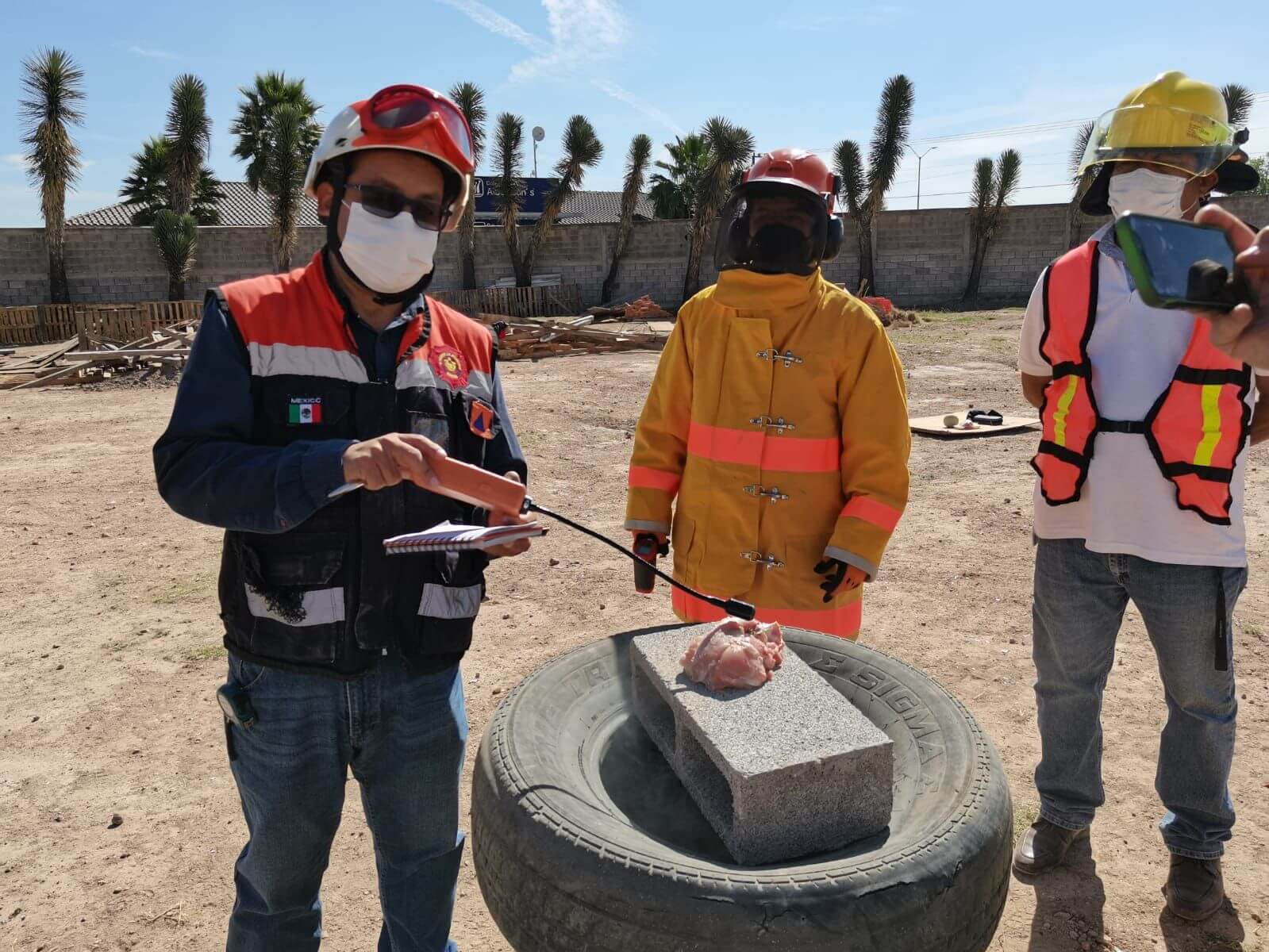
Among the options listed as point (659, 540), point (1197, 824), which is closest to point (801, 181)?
point (659, 540)

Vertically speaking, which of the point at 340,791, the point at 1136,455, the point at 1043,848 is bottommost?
the point at 1043,848

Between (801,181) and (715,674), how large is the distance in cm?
160

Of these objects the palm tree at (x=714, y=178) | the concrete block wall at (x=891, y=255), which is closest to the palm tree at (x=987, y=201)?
the concrete block wall at (x=891, y=255)

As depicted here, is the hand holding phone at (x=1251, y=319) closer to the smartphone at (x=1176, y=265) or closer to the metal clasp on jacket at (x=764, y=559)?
the smartphone at (x=1176, y=265)

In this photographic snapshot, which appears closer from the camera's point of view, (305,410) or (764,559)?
(305,410)

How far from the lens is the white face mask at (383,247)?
1.92 meters

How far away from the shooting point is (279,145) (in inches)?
939

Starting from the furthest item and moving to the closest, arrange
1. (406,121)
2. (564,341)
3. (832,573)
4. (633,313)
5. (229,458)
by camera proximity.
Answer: (633,313), (564,341), (832,573), (406,121), (229,458)

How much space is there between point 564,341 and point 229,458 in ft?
52.0

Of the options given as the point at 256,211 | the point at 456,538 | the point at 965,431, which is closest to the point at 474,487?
the point at 456,538

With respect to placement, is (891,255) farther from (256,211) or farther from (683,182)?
(256,211)

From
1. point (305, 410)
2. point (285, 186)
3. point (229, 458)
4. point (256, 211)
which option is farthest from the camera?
point (256, 211)

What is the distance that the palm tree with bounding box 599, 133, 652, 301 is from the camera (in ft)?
92.6

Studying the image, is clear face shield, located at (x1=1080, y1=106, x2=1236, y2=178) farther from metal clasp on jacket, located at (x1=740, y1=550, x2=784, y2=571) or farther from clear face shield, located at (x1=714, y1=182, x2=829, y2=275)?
metal clasp on jacket, located at (x1=740, y1=550, x2=784, y2=571)
